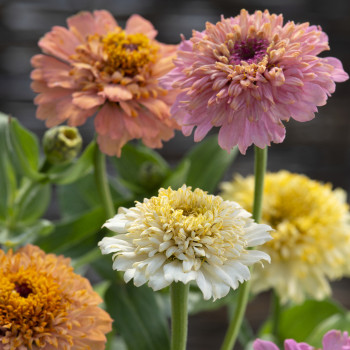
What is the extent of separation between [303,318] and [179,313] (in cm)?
21

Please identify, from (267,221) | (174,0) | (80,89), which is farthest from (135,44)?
(174,0)

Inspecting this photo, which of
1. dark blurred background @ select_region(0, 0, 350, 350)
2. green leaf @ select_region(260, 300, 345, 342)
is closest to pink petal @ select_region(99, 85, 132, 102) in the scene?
green leaf @ select_region(260, 300, 345, 342)

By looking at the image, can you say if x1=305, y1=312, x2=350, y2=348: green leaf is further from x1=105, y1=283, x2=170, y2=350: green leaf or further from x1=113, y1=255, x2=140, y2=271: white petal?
x1=113, y1=255, x2=140, y2=271: white petal

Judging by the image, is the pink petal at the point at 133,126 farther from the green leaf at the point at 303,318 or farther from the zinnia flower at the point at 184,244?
the green leaf at the point at 303,318

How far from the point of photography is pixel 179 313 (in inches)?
9.4

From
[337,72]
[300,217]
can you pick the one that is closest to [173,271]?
[337,72]

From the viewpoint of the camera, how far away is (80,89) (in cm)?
30

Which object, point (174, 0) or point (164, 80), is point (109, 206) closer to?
point (164, 80)

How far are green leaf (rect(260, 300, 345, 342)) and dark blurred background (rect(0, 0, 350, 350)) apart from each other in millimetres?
520

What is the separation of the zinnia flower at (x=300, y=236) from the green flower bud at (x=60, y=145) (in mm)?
117

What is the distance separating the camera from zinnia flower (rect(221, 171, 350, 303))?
385 millimetres

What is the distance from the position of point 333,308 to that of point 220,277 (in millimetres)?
253

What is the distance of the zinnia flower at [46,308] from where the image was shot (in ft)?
0.79

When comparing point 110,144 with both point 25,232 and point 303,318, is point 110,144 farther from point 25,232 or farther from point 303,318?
point 303,318
